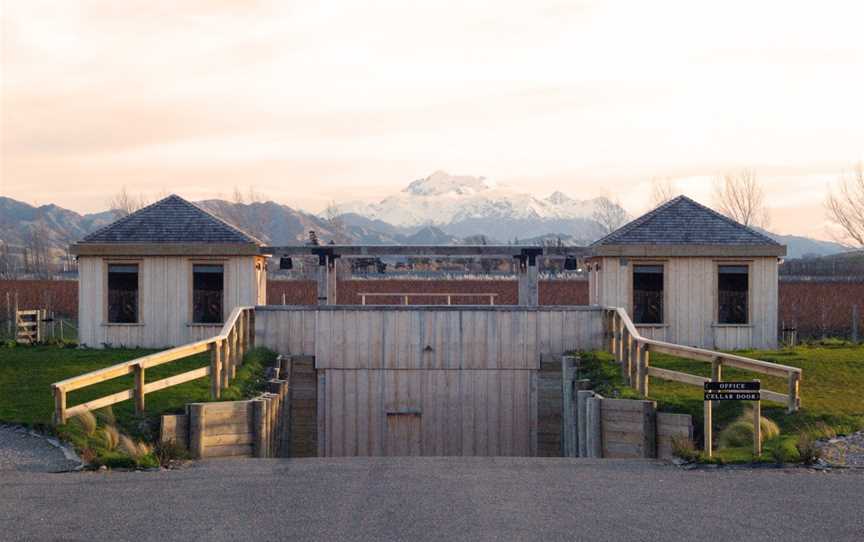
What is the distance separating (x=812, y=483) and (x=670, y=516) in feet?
8.56

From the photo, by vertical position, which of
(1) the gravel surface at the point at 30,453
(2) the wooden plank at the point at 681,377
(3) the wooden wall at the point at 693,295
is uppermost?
(3) the wooden wall at the point at 693,295

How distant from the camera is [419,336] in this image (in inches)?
A: 904

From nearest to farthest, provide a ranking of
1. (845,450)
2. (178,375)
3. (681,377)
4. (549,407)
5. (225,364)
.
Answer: (845,450) < (681,377) < (178,375) < (225,364) < (549,407)

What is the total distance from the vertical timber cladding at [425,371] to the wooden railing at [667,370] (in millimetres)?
1802

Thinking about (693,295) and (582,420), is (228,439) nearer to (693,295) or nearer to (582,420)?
(582,420)

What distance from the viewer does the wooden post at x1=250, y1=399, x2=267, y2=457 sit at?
16.9m

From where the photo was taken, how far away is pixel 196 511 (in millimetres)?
10922

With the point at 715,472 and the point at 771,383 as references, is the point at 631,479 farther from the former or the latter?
the point at 771,383

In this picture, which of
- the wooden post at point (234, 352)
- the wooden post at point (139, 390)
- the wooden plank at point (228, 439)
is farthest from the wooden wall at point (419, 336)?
the wooden post at point (139, 390)

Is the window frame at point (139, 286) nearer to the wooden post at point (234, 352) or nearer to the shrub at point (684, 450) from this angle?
the wooden post at point (234, 352)

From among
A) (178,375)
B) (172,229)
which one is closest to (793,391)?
(178,375)

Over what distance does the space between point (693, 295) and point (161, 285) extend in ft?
39.4

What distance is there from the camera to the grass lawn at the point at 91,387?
16.8 metres

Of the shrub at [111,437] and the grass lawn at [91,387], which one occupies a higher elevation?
the grass lawn at [91,387]
